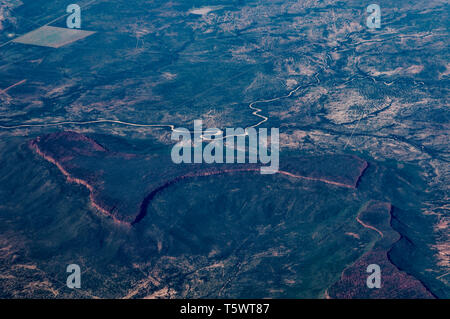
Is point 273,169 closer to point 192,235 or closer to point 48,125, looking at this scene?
point 192,235

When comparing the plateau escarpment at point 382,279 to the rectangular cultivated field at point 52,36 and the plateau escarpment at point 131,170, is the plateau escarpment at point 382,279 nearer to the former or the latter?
the plateau escarpment at point 131,170

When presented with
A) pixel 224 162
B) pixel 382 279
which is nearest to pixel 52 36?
pixel 224 162

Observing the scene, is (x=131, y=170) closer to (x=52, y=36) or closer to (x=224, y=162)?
(x=224, y=162)

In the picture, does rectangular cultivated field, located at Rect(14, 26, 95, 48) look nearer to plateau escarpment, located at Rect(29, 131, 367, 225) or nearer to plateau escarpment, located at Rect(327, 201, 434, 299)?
plateau escarpment, located at Rect(29, 131, 367, 225)

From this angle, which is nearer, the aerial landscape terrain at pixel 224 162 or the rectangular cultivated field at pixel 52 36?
the aerial landscape terrain at pixel 224 162

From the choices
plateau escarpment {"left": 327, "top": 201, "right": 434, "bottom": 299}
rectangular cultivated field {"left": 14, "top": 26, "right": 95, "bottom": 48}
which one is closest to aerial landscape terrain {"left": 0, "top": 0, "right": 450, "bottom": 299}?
plateau escarpment {"left": 327, "top": 201, "right": 434, "bottom": 299}

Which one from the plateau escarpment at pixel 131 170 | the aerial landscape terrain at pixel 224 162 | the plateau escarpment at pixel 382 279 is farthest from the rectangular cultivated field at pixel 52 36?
the plateau escarpment at pixel 382 279
